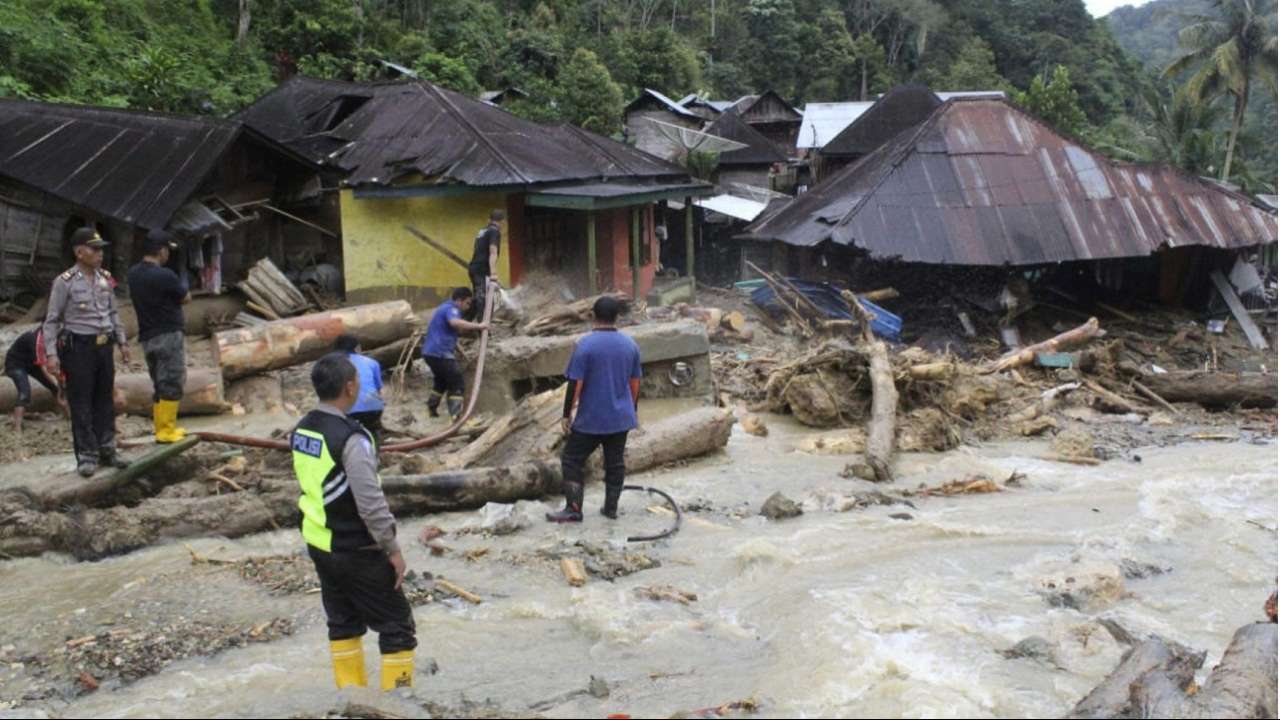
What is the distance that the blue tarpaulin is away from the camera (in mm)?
18125

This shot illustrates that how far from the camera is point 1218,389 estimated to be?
14.5 meters

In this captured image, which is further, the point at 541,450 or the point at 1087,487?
the point at 1087,487

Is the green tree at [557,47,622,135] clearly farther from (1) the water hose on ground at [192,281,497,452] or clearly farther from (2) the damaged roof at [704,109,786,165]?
(1) the water hose on ground at [192,281,497,452]

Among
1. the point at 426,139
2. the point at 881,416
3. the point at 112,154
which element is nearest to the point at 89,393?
the point at 881,416

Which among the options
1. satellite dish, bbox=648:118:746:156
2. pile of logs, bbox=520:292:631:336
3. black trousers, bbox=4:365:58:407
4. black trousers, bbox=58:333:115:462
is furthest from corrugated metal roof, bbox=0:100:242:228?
satellite dish, bbox=648:118:746:156

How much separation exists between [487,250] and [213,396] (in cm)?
349

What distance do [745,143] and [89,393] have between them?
29248 mm

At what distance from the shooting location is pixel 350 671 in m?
4.95

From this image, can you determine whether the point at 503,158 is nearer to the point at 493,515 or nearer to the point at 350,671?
the point at 493,515

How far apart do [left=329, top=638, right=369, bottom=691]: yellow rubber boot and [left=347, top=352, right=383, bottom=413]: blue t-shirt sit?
10.7 ft

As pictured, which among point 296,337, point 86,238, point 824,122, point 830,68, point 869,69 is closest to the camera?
point 86,238

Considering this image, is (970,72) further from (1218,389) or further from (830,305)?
(1218,389)

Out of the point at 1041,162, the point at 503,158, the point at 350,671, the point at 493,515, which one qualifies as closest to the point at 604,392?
the point at 493,515

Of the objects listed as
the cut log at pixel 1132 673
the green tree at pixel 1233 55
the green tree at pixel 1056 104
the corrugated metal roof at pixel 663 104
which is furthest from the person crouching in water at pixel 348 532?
the green tree at pixel 1233 55
